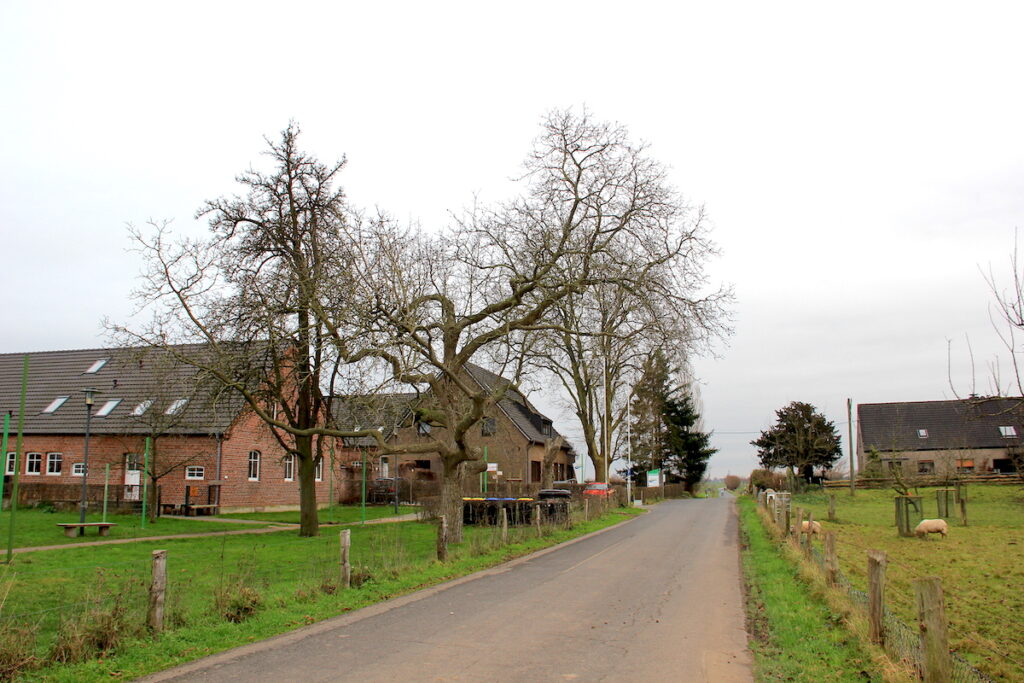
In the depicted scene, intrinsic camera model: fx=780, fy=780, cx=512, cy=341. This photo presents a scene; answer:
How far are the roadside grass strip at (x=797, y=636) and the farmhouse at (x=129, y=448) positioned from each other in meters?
21.2

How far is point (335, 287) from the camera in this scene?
18.1 m

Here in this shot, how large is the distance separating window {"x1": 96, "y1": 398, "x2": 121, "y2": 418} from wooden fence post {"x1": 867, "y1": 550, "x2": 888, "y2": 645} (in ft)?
113

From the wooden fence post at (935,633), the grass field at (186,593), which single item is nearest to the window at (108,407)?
the grass field at (186,593)

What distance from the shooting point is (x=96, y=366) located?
38750 millimetres

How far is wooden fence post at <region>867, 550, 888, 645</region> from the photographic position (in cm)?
823

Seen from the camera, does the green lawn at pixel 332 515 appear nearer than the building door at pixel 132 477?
No

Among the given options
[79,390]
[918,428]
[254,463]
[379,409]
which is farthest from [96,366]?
[918,428]

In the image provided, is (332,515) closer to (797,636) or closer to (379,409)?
(379,409)

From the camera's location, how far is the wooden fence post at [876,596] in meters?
8.23

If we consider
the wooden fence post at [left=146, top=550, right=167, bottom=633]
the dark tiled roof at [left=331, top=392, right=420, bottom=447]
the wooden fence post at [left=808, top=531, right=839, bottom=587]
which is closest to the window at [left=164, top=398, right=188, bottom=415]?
the dark tiled roof at [left=331, top=392, right=420, bottom=447]

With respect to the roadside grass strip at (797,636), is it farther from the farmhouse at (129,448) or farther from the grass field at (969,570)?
the farmhouse at (129,448)

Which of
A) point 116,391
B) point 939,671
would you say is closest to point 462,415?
point 939,671

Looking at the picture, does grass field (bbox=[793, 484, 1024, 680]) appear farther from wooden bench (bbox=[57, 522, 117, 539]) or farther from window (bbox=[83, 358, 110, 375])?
window (bbox=[83, 358, 110, 375])

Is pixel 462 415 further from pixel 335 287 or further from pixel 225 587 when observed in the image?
pixel 225 587
